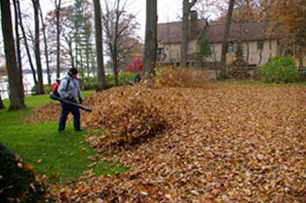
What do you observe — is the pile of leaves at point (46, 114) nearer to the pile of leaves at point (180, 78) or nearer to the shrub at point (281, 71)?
the pile of leaves at point (180, 78)

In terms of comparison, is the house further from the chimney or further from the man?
the man

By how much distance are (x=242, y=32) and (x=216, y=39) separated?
342cm

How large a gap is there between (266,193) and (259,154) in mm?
1193

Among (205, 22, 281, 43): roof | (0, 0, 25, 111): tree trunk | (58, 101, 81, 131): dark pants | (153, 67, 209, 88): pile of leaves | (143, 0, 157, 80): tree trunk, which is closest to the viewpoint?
(58, 101, 81, 131): dark pants

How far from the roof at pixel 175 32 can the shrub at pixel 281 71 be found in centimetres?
1560

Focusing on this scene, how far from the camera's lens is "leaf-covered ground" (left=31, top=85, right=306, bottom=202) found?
384cm

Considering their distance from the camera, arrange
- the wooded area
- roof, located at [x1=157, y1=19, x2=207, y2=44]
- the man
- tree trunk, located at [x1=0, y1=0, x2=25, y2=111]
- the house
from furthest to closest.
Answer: roof, located at [x1=157, y1=19, x2=207, y2=44] < the house < tree trunk, located at [x1=0, y1=0, x2=25, y2=111] < the man < the wooded area

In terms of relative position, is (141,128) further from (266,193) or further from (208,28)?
(208,28)

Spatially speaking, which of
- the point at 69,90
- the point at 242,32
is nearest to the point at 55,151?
the point at 69,90

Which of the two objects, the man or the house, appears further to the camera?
the house

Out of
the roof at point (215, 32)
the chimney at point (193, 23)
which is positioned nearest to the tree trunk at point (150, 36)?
the roof at point (215, 32)

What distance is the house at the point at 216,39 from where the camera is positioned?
88.4 feet

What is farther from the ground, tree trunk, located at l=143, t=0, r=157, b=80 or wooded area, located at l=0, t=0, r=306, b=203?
tree trunk, located at l=143, t=0, r=157, b=80

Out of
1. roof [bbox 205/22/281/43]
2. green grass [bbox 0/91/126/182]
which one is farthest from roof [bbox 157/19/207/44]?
green grass [bbox 0/91/126/182]
